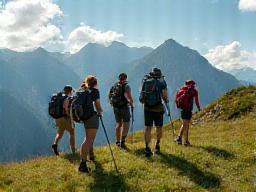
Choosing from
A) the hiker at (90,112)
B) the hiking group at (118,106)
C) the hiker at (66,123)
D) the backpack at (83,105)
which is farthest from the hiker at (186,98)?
the backpack at (83,105)

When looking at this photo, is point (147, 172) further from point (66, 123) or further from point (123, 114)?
point (66, 123)

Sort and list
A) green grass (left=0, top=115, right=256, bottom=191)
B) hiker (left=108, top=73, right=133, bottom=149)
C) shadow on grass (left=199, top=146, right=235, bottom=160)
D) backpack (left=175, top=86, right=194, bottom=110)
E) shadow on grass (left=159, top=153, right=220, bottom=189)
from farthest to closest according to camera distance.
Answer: backpack (left=175, top=86, right=194, bottom=110) < hiker (left=108, top=73, right=133, bottom=149) < shadow on grass (left=199, top=146, right=235, bottom=160) < shadow on grass (left=159, top=153, right=220, bottom=189) < green grass (left=0, top=115, right=256, bottom=191)

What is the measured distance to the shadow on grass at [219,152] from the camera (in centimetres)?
1827

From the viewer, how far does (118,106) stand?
18906mm

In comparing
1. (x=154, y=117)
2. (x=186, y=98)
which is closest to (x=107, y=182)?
(x=154, y=117)

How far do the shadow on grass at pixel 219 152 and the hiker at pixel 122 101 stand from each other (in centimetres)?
373

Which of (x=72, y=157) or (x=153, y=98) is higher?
(x=153, y=98)

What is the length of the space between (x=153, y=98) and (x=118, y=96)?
80.6 inches

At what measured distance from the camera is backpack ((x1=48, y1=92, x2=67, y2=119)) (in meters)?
18.5

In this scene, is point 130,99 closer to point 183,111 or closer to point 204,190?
point 183,111

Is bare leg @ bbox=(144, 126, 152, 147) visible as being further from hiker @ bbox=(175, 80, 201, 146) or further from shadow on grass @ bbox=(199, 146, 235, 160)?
hiker @ bbox=(175, 80, 201, 146)

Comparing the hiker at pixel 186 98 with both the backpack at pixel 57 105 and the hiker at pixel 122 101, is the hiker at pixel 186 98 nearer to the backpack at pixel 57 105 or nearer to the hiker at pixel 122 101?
the hiker at pixel 122 101

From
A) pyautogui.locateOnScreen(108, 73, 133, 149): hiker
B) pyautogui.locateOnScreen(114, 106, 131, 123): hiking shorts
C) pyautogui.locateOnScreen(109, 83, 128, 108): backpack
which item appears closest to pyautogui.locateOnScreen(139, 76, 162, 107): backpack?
pyautogui.locateOnScreen(108, 73, 133, 149): hiker

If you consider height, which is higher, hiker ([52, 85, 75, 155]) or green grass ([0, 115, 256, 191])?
hiker ([52, 85, 75, 155])
